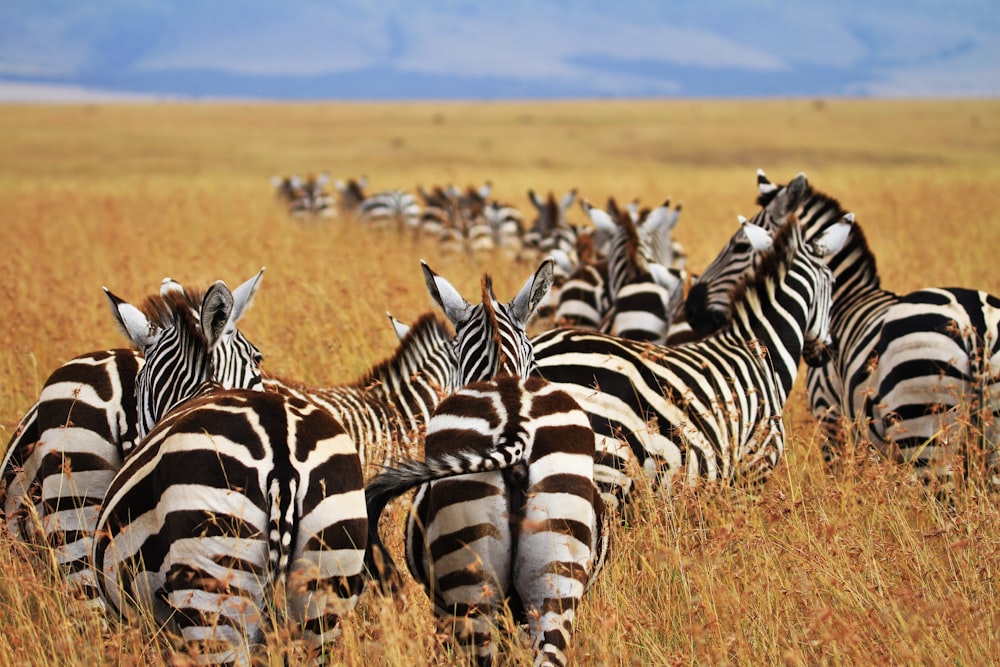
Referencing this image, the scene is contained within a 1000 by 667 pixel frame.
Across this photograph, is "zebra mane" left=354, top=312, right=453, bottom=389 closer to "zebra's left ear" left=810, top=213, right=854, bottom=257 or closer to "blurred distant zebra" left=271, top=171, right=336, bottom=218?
"zebra's left ear" left=810, top=213, right=854, bottom=257

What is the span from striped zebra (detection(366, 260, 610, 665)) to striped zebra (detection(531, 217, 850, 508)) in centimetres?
92

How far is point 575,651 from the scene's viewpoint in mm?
3346

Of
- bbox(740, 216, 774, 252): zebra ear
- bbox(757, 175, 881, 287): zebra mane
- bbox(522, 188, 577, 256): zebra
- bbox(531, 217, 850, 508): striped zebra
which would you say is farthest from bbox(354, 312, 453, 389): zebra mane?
bbox(522, 188, 577, 256): zebra

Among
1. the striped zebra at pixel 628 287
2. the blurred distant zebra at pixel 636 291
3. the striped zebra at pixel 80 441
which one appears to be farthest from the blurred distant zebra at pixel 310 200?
the striped zebra at pixel 80 441

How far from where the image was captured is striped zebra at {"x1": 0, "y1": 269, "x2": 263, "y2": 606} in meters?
3.79

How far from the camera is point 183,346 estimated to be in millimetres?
3898

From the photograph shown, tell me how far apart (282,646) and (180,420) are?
722mm

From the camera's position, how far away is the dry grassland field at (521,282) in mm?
3473

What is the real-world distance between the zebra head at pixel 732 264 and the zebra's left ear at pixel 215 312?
2938mm

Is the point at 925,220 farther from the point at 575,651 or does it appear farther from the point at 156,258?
the point at 575,651

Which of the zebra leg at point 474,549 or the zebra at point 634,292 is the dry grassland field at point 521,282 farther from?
the zebra at point 634,292

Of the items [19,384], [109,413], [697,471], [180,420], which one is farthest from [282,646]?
[19,384]

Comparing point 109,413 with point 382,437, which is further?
point 382,437

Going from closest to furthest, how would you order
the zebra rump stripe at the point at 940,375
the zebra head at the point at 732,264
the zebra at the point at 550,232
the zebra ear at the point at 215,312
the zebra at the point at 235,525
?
the zebra at the point at 235,525
the zebra ear at the point at 215,312
the zebra rump stripe at the point at 940,375
the zebra head at the point at 732,264
the zebra at the point at 550,232
